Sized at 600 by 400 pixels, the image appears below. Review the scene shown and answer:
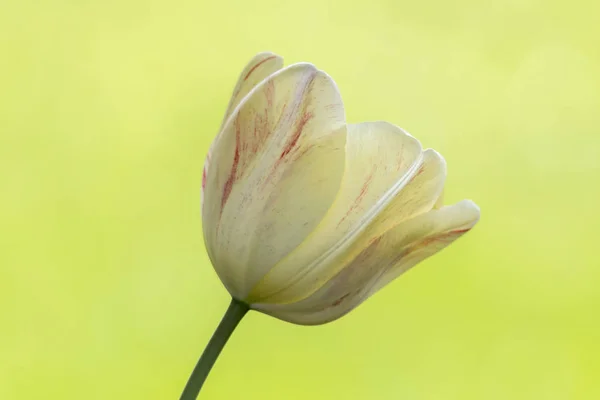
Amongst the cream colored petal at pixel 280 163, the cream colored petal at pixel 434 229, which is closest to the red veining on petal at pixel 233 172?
the cream colored petal at pixel 280 163

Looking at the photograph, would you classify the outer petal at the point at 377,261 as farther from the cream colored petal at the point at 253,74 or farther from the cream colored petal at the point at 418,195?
the cream colored petal at the point at 253,74

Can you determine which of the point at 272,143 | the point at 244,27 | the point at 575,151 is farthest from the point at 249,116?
the point at 575,151

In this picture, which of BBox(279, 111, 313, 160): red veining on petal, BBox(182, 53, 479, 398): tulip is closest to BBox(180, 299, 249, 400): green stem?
BBox(182, 53, 479, 398): tulip

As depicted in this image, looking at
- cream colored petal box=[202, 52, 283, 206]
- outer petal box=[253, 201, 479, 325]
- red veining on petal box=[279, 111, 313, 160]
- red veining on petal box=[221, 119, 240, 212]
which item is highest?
cream colored petal box=[202, 52, 283, 206]

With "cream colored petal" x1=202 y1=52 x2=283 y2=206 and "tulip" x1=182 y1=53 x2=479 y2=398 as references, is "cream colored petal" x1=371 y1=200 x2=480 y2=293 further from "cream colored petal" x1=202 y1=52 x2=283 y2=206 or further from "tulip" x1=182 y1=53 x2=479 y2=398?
"cream colored petal" x1=202 y1=52 x2=283 y2=206

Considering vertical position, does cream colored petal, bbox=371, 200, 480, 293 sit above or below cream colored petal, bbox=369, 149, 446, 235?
below

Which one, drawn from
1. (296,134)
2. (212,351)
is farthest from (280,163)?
(212,351)

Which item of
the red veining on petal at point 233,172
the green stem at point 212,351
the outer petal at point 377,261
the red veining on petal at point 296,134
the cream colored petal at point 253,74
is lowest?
the green stem at point 212,351

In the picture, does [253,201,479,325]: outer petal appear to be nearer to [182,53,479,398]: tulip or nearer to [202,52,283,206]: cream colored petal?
[182,53,479,398]: tulip
